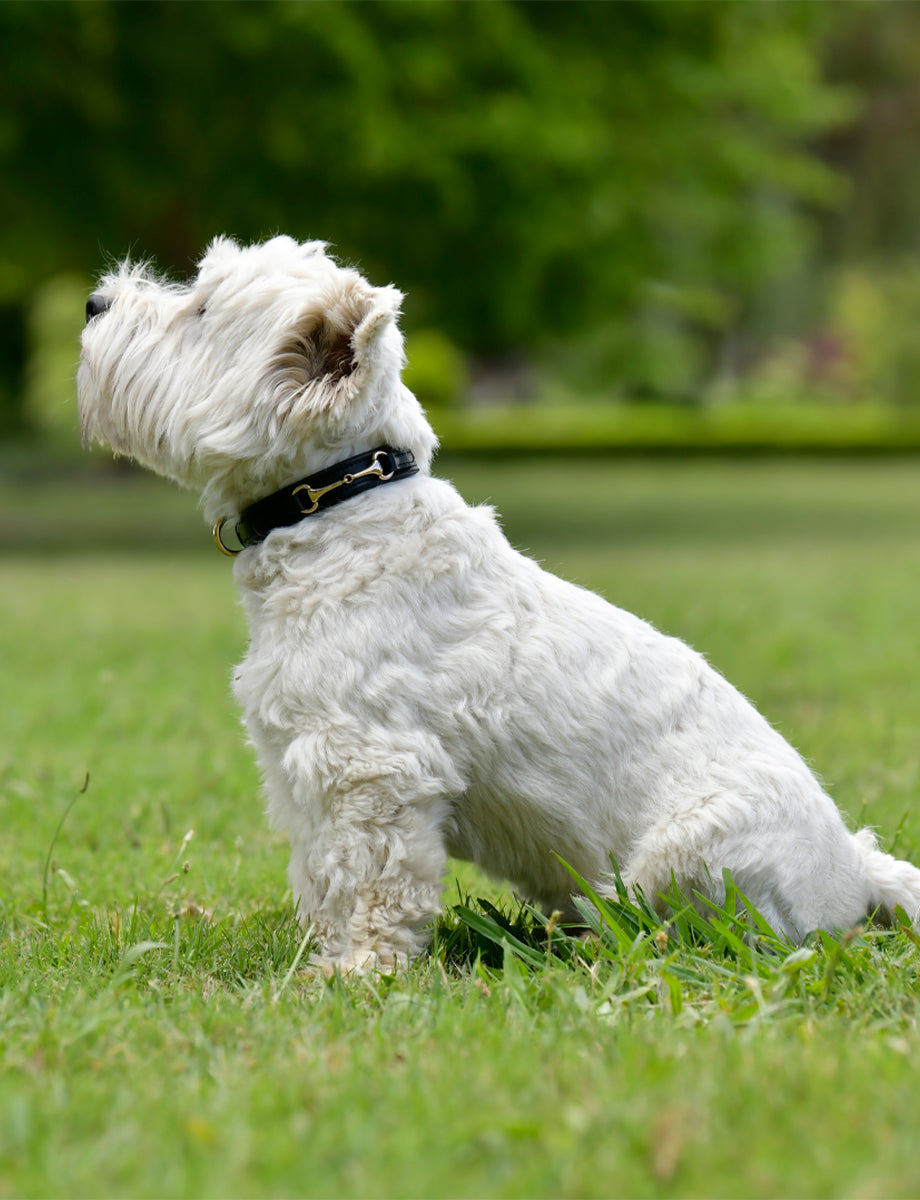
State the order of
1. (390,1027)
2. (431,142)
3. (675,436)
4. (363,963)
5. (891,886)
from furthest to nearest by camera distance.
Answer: (675,436) → (431,142) → (891,886) → (363,963) → (390,1027)

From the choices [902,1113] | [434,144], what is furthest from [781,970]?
[434,144]

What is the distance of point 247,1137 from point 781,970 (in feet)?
4.15

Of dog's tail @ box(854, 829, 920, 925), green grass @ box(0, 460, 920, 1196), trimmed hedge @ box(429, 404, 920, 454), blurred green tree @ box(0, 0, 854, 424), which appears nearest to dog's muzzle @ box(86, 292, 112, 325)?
green grass @ box(0, 460, 920, 1196)

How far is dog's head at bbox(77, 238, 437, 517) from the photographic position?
3.36 m

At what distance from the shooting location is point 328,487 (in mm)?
3475

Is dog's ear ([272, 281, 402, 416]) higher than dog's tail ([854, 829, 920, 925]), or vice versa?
dog's ear ([272, 281, 402, 416])

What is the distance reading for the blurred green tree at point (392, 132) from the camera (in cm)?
1529

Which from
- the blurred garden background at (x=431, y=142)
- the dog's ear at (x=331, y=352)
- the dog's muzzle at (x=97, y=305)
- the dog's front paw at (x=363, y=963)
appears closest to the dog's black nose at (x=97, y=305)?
the dog's muzzle at (x=97, y=305)

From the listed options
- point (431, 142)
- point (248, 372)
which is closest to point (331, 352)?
point (248, 372)

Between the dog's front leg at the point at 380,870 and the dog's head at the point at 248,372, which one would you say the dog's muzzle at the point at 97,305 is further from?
the dog's front leg at the point at 380,870

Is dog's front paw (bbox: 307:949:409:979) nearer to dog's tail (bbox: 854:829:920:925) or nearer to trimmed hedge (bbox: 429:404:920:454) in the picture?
dog's tail (bbox: 854:829:920:925)

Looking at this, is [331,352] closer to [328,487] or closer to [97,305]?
[328,487]

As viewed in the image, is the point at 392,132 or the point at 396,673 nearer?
the point at 396,673

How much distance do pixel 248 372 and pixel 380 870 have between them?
123cm
